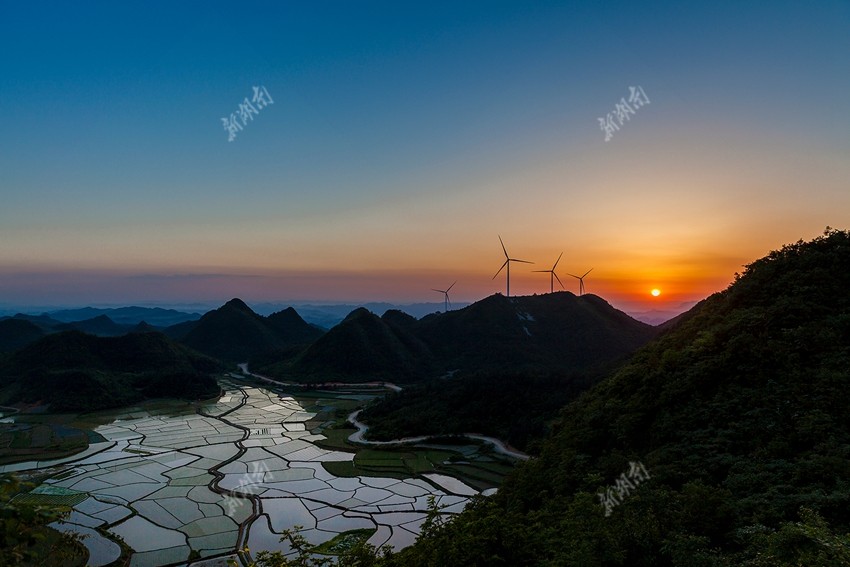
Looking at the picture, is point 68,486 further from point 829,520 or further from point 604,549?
point 829,520

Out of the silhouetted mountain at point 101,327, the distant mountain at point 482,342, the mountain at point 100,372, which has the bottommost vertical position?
the silhouetted mountain at point 101,327

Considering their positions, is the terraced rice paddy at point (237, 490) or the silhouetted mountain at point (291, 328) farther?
the silhouetted mountain at point (291, 328)

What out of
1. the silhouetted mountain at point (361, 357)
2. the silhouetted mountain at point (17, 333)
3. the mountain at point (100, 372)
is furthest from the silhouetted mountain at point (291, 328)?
the silhouetted mountain at point (17, 333)

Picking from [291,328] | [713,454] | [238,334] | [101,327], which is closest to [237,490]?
[713,454]

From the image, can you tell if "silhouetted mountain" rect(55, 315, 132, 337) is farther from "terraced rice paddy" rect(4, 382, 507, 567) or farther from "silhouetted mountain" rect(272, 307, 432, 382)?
"terraced rice paddy" rect(4, 382, 507, 567)

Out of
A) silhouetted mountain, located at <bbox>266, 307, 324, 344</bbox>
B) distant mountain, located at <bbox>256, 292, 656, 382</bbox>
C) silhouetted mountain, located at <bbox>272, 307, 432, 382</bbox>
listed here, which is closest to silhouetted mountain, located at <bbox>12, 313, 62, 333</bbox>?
silhouetted mountain, located at <bbox>266, 307, 324, 344</bbox>

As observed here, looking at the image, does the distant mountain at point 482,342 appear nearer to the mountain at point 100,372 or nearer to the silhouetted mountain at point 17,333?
the mountain at point 100,372
